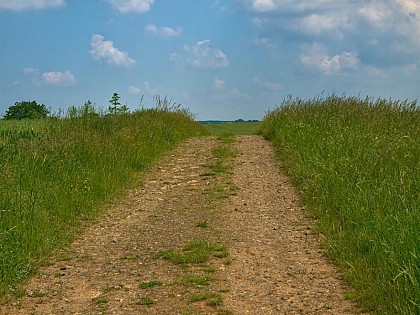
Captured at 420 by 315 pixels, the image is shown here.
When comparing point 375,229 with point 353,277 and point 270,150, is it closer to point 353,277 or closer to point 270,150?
point 353,277

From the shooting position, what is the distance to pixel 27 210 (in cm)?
785

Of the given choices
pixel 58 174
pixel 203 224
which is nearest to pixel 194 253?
pixel 203 224

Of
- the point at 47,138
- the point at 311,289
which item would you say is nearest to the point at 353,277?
the point at 311,289

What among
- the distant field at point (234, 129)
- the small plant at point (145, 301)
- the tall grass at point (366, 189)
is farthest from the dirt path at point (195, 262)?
the distant field at point (234, 129)

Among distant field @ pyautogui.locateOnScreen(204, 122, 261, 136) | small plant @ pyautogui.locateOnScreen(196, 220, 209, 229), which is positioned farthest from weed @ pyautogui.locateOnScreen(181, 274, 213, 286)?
distant field @ pyautogui.locateOnScreen(204, 122, 261, 136)

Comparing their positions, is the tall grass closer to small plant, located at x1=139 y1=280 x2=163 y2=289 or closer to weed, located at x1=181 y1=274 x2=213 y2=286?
weed, located at x1=181 y1=274 x2=213 y2=286

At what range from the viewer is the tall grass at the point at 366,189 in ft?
17.9

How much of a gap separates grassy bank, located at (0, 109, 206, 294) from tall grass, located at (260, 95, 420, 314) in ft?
11.4

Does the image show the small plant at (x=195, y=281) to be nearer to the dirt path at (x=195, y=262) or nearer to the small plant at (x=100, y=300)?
the dirt path at (x=195, y=262)

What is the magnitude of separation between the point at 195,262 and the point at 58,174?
13.4 ft

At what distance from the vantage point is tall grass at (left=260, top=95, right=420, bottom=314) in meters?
5.47

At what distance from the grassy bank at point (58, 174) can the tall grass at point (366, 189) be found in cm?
347

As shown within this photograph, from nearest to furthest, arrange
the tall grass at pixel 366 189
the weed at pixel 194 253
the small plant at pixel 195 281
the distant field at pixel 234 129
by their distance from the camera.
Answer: the tall grass at pixel 366 189
the small plant at pixel 195 281
the weed at pixel 194 253
the distant field at pixel 234 129

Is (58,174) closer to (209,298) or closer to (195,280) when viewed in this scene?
(195,280)
